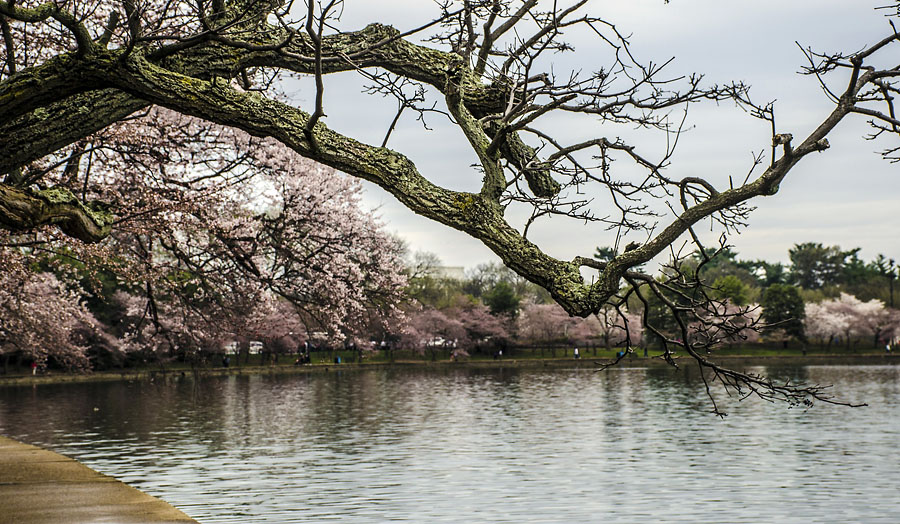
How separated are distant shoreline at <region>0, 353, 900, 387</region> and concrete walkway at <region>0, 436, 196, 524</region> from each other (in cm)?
3853

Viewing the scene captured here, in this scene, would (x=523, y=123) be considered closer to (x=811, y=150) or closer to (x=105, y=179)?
(x=811, y=150)

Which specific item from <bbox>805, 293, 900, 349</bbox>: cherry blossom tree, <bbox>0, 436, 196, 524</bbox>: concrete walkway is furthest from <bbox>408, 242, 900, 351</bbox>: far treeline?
<bbox>0, 436, 196, 524</bbox>: concrete walkway

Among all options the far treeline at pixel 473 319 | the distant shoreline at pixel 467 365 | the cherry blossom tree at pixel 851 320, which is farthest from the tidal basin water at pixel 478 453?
the cherry blossom tree at pixel 851 320

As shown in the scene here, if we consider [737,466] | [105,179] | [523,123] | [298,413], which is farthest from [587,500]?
[298,413]

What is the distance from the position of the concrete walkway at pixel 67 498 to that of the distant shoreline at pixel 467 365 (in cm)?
3853

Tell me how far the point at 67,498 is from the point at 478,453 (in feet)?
47.1

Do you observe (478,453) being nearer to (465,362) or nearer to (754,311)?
(465,362)

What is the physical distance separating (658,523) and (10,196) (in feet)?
37.5

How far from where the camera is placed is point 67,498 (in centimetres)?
830

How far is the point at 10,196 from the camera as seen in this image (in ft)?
20.2

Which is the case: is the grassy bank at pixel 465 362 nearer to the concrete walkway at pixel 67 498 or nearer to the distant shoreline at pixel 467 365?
the distant shoreline at pixel 467 365

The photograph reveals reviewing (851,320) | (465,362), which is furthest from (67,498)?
(851,320)

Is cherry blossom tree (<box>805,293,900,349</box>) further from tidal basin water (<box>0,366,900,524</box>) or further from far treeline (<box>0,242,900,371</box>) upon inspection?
tidal basin water (<box>0,366,900,524</box>)

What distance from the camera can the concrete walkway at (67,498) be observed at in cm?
743
